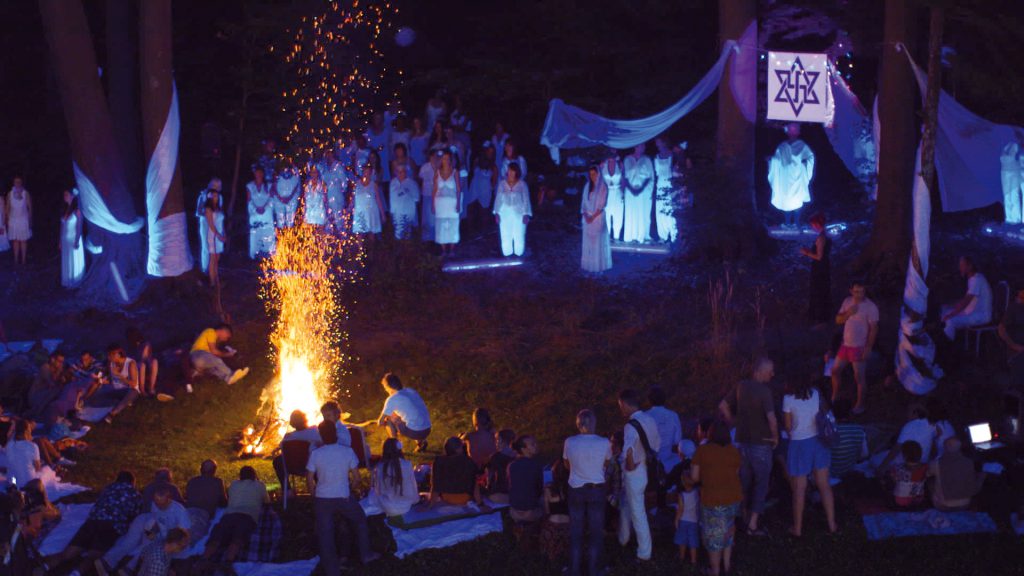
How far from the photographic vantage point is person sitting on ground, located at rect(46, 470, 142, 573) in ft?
33.0

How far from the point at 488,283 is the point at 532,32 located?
7628 mm

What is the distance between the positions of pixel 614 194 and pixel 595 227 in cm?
198

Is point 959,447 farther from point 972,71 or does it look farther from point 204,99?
point 204,99

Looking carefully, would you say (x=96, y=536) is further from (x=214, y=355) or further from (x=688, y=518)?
(x=214, y=355)

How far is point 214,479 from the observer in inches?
431

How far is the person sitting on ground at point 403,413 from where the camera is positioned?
12.6 metres

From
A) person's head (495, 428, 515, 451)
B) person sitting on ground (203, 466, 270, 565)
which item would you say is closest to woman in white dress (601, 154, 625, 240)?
person's head (495, 428, 515, 451)

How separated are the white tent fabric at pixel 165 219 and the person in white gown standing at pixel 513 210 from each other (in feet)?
15.9

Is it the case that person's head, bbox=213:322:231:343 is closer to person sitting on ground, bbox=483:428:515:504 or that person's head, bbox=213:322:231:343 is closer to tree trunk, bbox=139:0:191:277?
tree trunk, bbox=139:0:191:277

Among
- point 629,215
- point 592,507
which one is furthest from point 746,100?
point 592,507

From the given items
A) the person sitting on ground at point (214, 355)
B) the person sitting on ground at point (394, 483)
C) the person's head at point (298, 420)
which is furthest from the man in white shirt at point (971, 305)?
the person sitting on ground at point (214, 355)

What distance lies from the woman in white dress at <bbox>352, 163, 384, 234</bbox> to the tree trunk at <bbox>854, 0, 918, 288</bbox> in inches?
297

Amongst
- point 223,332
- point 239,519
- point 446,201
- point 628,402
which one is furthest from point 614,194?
point 239,519

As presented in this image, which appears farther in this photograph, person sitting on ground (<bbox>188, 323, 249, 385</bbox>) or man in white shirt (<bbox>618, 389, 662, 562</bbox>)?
person sitting on ground (<bbox>188, 323, 249, 385</bbox>)
